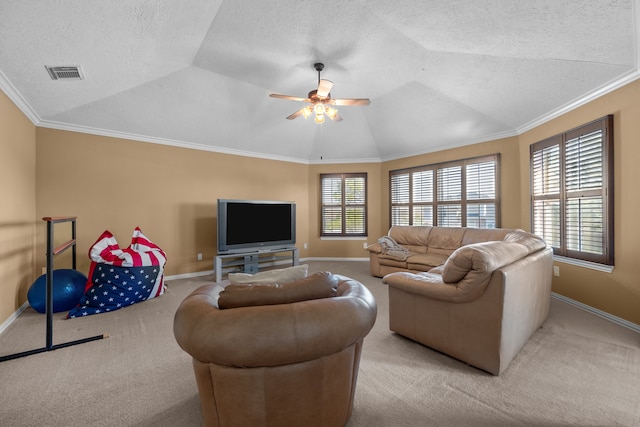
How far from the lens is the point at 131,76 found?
11.1ft

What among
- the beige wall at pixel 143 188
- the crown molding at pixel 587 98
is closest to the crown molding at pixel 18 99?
the beige wall at pixel 143 188

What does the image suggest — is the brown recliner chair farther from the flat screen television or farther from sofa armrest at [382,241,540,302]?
the flat screen television

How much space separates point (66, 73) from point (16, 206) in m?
1.66

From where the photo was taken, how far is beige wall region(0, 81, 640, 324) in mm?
2896

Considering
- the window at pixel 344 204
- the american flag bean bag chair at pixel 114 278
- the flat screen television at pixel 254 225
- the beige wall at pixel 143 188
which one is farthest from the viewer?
the window at pixel 344 204

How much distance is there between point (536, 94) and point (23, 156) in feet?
21.7

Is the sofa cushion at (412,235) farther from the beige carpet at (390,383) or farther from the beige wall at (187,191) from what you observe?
the beige carpet at (390,383)

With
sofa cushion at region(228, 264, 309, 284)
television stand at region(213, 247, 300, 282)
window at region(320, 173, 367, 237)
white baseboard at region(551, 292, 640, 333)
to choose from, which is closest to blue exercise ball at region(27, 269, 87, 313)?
television stand at region(213, 247, 300, 282)

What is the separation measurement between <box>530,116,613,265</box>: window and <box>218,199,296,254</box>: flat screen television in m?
4.24

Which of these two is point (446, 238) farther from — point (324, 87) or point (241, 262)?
point (241, 262)

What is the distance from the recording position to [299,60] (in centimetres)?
343

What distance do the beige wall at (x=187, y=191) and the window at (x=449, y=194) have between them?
6.9 inches

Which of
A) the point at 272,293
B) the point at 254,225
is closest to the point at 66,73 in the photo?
the point at 254,225

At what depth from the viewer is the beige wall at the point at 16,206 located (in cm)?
285
